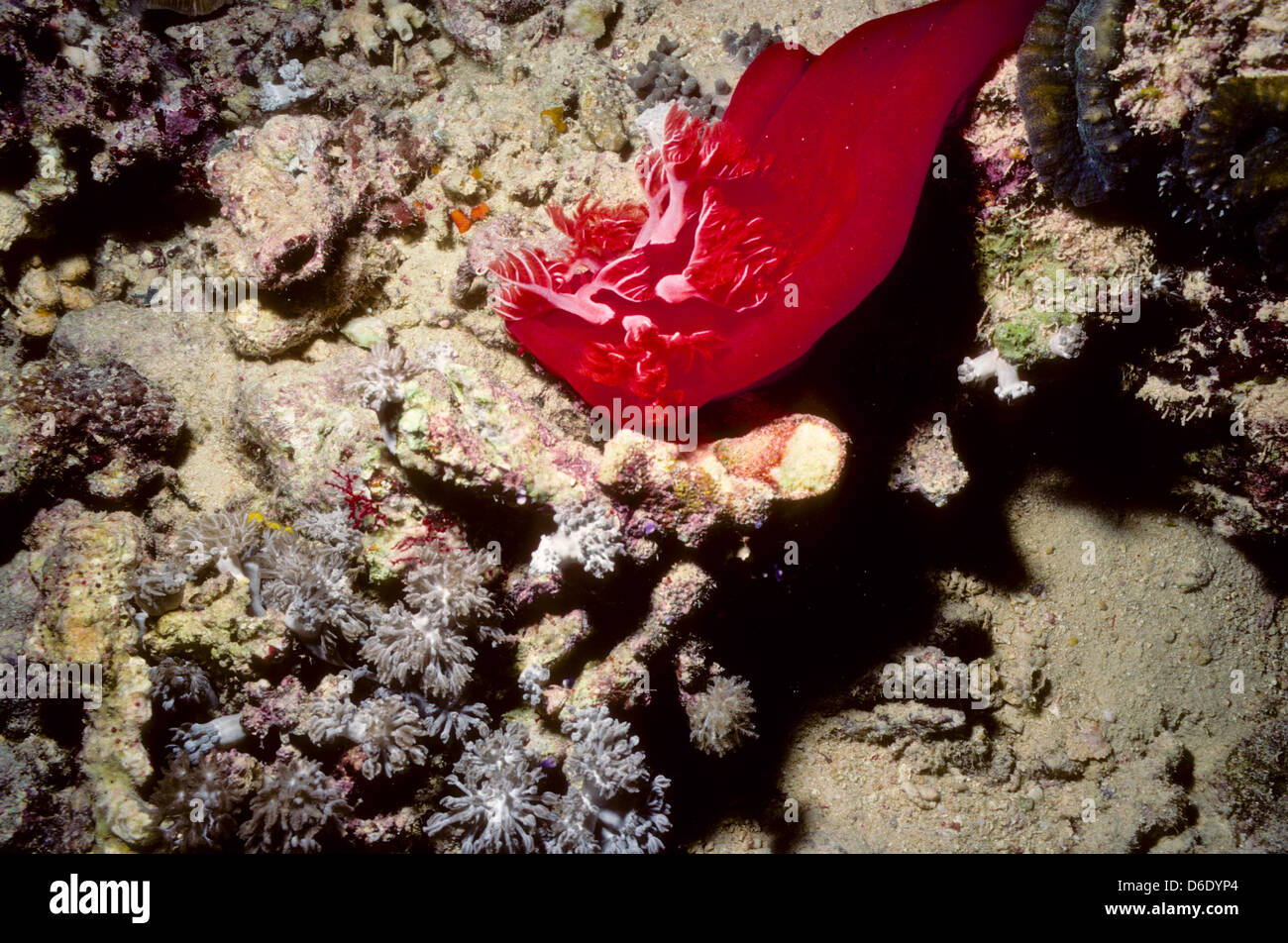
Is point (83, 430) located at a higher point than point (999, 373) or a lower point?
lower

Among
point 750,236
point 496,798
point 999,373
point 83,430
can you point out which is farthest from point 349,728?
point 999,373

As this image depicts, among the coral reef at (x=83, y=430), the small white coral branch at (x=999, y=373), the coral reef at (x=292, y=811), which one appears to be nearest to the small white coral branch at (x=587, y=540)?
the coral reef at (x=292, y=811)

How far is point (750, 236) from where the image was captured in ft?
10.3

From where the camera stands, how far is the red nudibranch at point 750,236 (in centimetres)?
313

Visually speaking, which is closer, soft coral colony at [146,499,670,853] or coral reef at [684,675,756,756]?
soft coral colony at [146,499,670,853]

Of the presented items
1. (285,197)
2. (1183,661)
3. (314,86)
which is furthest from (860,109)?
(1183,661)

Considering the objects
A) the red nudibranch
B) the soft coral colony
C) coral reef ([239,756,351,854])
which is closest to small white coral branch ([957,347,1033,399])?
the red nudibranch

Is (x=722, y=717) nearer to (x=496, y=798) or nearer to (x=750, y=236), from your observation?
(x=496, y=798)

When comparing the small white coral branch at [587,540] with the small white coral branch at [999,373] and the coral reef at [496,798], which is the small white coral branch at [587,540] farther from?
the small white coral branch at [999,373]

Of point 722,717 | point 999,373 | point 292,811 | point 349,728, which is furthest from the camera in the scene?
point 999,373

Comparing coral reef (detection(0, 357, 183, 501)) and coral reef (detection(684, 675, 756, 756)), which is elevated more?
coral reef (detection(0, 357, 183, 501))

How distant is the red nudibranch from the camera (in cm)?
313

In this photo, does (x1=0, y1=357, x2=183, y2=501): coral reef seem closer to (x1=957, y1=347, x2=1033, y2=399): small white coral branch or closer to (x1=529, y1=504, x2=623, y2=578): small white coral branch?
(x1=529, y1=504, x2=623, y2=578): small white coral branch

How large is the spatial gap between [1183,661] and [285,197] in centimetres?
662
